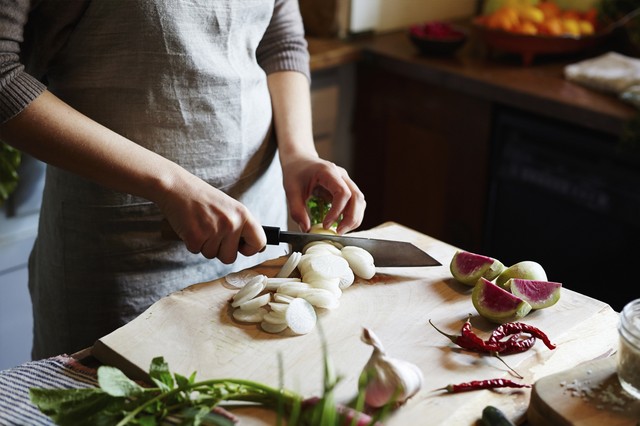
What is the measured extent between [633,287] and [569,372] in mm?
1351

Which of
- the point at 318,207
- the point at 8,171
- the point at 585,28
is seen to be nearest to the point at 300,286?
the point at 318,207

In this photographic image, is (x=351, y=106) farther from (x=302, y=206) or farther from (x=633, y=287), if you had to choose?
(x=302, y=206)

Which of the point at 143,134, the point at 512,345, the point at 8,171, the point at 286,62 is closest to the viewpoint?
the point at 512,345

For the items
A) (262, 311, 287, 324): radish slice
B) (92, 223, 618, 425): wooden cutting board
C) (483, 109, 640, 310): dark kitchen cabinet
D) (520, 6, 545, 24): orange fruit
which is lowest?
(483, 109, 640, 310): dark kitchen cabinet

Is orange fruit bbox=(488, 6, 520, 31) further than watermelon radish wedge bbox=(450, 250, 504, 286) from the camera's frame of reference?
Answer: Yes

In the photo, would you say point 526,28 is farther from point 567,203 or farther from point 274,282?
point 274,282

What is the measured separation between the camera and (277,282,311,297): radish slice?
1176 mm

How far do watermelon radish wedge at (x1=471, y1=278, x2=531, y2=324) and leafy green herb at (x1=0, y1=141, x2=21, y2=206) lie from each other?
1137 mm

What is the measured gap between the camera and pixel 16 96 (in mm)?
1156

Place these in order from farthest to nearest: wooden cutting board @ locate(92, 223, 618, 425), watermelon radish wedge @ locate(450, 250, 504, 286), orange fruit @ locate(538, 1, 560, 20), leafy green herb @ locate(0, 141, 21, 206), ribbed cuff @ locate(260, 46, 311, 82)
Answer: orange fruit @ locate(538, 1, 560, 20) → leafy green herb @ locate(0, 141, 21, 206) → ribbed cuff @ locate(260, 46, 311, 82) → watermelon radish wedge @ locate(450, 250, 504, 286) → wooden cutting board @ locate(92, 223, 618, 425)

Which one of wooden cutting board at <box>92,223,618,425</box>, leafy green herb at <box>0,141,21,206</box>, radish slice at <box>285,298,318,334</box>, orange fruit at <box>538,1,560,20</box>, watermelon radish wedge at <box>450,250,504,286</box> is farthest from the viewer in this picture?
orange fruit at <box>538,1,560,20</box>

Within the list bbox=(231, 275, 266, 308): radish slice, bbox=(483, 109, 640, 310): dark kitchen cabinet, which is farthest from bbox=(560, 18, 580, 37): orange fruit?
bbox=(231, 275, 266, 308): radish slice

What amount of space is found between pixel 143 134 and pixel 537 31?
1549 millimetres

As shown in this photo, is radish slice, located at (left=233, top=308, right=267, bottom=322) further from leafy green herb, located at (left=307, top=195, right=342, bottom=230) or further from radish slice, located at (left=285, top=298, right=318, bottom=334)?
leafy green herb, located at (left=307, top=195, right=342, bottom=230)
